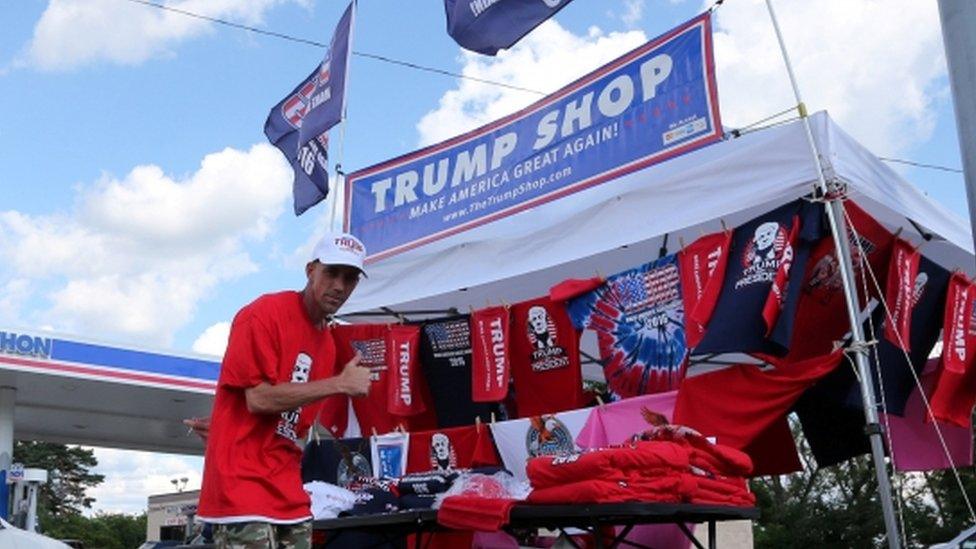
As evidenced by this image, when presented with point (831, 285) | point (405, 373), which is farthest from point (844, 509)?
point (831, 285)

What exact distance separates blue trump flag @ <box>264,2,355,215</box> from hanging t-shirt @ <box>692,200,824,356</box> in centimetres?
465

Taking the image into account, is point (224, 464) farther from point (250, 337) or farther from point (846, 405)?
point (846, 405)

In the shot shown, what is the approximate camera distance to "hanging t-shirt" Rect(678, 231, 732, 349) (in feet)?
20.4

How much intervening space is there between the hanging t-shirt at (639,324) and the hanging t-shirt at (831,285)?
0.82 m

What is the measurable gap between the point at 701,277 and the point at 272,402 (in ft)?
13.2

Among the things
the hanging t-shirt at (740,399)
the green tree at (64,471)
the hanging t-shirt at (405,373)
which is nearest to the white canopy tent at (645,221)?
the hanging t-shirt at (405,373)

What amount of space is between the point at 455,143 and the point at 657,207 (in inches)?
95.3

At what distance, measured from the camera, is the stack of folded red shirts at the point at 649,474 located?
14.9 ft

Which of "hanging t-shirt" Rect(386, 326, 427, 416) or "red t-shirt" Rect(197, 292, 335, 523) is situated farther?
"hanging t-shirt" Rect(386, 326, 427, 416)

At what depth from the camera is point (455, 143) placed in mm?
8648

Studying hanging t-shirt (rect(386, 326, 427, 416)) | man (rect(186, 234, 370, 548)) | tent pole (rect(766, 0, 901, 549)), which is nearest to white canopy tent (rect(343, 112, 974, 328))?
tent pole (rect(766, 0, 901, 549))

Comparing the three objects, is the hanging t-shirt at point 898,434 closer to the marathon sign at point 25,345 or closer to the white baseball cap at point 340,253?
the white baseball cap at point 340,253

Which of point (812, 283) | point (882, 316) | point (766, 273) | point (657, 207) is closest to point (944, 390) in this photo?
point (882, 316)

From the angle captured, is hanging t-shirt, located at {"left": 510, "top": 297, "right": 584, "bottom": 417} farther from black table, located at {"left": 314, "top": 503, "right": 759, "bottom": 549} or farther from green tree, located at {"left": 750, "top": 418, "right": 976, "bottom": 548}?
green tree, located at {"left": 750, "top": 418, "right": 976, "bottom": 548}
